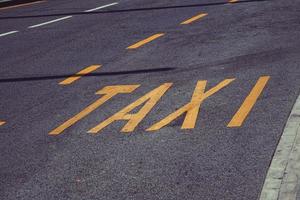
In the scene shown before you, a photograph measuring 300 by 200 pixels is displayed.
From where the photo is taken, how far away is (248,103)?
28.1ft

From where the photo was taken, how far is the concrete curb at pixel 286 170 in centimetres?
566

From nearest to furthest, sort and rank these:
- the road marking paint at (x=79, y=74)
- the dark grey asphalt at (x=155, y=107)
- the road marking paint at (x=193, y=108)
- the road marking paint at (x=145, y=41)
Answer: the dark grey asphalt at (x=155, y=107), the road marking paint at (x=193, y=108), the road marking paint at (x=79, y=74), the road marking paint at (x=145, y=41)

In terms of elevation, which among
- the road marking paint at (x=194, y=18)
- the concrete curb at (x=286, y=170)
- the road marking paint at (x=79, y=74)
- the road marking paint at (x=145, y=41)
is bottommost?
the road marking paint at (x=194, y=18)

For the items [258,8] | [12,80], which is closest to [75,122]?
[12,80]

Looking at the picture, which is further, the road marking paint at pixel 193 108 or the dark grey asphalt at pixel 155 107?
the road marking paint at pixel 193 108

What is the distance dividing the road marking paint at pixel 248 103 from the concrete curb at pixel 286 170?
0.71m

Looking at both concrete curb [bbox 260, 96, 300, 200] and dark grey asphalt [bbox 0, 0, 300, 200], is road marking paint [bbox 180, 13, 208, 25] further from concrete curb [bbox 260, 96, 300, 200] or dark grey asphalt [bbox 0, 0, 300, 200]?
concrete curb [bbox 260, 96, 300, 200]

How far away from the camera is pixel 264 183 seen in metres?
5.97

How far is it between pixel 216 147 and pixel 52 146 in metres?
1.87

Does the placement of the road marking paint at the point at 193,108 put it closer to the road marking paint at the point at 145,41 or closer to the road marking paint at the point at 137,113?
the road marking paint at the point at 137,113

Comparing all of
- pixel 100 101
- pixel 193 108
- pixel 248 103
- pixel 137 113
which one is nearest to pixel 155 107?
pixel 137 113

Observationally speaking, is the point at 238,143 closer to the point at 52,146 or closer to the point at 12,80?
the point at 52,146

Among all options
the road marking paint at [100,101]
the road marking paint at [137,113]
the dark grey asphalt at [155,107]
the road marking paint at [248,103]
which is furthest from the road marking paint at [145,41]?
the road marking paint at [248,103]

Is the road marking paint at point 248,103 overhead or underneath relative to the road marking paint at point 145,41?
overhead
